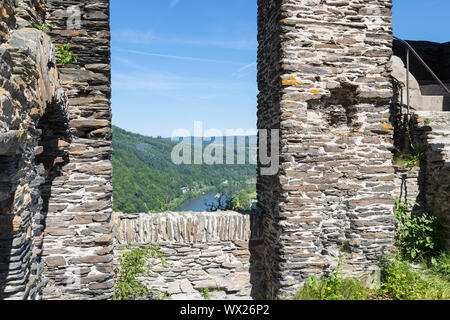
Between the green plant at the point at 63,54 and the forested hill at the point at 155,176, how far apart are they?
34.7 feet

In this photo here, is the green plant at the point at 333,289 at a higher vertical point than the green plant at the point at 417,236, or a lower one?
lower

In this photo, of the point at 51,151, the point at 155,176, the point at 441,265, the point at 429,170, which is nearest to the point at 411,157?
the point at 429,170

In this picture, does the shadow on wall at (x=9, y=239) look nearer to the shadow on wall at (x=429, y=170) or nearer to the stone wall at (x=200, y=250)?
the stone wall at (x=200, y=250)

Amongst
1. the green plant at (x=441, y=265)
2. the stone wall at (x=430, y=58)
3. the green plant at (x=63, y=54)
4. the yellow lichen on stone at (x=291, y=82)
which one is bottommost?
the green plant at (x=441, y=265)

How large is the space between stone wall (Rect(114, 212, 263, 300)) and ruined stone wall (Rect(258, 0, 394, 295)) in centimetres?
40

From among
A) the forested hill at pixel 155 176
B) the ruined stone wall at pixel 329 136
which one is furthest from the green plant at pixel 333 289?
the forested hill at pixel 155 176

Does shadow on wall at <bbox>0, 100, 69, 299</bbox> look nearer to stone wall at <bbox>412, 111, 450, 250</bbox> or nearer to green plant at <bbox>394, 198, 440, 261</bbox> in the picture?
green plant at <bbox>394, 198, 440, 261</bbox>

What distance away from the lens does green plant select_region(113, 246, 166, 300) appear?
4.68 m

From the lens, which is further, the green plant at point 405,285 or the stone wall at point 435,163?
the stone wall at point 435,163

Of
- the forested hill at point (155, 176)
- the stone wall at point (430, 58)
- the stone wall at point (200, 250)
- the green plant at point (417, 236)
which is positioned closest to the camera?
the stone wall at point (200, 250)

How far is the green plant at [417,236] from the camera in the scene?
530cm
